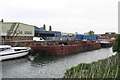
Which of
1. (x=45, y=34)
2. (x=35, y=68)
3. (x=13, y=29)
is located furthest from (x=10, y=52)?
(x=45, y=34)

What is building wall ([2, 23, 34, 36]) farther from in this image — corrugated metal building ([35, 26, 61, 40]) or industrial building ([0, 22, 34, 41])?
corrugated metal building ([35, 26, 61, 40])

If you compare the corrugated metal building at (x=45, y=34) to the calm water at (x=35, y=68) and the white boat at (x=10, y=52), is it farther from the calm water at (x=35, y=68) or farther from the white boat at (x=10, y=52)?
the calm water at (x=35, y=68)

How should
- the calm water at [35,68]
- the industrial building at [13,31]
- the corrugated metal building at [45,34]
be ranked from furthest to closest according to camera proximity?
the corrugated metal building at [45,34], the industrial building at [13,31], the calm water at [35,68]

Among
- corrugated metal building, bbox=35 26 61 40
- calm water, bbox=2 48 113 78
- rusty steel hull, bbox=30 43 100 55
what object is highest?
corrugated metal building, bbox=35 26 61 40

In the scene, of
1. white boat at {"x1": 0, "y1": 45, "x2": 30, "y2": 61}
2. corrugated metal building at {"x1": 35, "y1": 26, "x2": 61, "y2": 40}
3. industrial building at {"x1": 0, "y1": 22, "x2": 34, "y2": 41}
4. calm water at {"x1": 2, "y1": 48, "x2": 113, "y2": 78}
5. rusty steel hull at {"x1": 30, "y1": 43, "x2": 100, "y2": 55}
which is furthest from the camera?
corrugated metal building at {"x1": 35, "y1": 26, "x2": 61, "y2": 40}

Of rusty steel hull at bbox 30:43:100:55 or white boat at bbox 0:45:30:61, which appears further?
rusty steel hull at bbox 30:43:100:55

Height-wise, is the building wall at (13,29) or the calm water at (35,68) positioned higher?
the building wall at (13,29)

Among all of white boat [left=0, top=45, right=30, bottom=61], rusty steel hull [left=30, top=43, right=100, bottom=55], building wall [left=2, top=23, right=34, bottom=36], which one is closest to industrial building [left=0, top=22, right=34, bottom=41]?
building wall [left=2, top=23, right=34, bottom=36]

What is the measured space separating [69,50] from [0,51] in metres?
24.7

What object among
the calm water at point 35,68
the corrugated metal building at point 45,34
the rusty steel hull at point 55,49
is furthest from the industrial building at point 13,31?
the calm water at point 35,68

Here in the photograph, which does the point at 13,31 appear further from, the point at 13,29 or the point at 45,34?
the point at 45,34

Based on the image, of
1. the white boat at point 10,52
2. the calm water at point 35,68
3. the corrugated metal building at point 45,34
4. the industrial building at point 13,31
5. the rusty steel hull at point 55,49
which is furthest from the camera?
the corrugated metal building at point 45,34

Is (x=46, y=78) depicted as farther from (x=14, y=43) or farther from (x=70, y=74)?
(x=14, y=43)

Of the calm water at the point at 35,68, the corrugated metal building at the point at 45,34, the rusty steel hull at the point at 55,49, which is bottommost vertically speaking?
the calm water at the point at 35,68
